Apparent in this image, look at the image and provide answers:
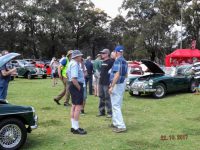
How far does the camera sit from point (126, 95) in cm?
1634

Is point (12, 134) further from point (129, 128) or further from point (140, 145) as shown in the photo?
point (129, 128)

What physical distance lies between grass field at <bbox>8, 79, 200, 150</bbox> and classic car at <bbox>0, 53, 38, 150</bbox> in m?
0.34

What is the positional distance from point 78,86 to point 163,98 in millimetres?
7612

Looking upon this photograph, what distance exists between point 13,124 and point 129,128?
3235 mm

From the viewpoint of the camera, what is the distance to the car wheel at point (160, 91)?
1517 cm

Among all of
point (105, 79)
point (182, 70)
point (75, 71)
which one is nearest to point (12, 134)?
point (75, 71)

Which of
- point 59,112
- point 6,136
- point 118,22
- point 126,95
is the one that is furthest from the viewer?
point 118,22

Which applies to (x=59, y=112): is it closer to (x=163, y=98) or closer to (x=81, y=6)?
(x=163, y=98)

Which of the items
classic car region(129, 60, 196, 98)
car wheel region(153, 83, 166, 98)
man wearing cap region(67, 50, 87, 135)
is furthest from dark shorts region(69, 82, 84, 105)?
car wheel region(153, 83, 166, 98)

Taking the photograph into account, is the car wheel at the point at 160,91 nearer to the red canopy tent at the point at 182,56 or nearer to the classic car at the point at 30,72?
the classic car at the point at 30,72

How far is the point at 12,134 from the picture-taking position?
6730mm

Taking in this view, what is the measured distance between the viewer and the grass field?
7.28 m

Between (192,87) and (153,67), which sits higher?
(153,67)

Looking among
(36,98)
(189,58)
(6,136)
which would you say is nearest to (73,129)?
(6,136)
